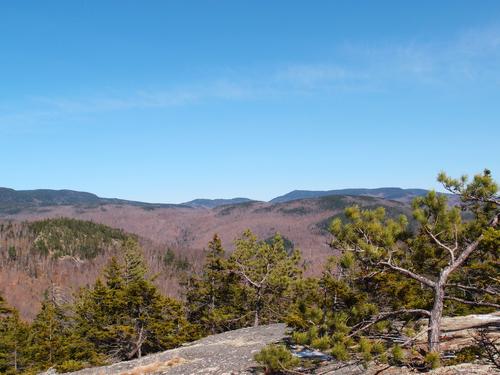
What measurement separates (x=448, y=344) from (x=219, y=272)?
32.0 meters

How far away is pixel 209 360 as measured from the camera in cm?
2480

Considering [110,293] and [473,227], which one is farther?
[110,293]

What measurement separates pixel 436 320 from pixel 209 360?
15.0m

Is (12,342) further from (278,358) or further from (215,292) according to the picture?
(278,358)

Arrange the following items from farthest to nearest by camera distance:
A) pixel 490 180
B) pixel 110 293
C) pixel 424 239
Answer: pixel 110 293 < pixel 424 239 < pixel 490 180

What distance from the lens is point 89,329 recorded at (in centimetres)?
4419

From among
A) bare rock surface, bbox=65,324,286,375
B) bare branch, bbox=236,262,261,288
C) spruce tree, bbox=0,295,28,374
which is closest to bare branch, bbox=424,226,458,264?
bare rock surface, bbox=65,324,286,375

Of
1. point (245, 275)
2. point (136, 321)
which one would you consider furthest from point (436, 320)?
point (245, 275)

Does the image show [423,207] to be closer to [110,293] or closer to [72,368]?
[72,368]

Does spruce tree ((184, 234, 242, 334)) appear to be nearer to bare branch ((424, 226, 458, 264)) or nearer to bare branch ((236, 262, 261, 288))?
bare branch ((236, 262, 261, 288))

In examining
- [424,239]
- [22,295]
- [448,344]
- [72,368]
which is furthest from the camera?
[22,295]

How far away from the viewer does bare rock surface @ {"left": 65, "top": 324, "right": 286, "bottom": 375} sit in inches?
898

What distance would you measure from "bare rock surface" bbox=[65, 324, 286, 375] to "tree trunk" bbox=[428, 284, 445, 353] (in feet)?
32.3

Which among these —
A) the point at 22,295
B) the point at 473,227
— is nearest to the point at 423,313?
the point at 473,227
